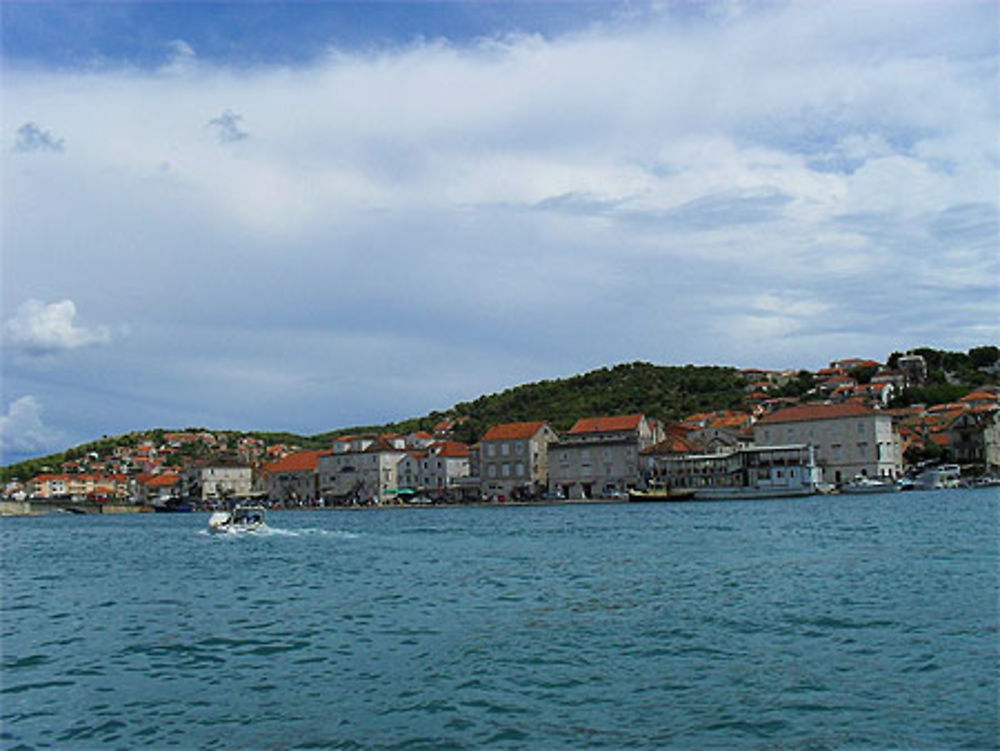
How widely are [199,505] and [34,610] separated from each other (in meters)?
95.6

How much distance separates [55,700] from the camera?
11.9 meters

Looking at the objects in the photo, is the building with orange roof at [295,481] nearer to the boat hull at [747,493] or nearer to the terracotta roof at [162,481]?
the terracotta roof at [162,481]

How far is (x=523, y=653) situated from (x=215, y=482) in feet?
371

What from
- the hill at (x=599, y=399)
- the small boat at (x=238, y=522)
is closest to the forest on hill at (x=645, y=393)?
the hill at (x=599, y=399)

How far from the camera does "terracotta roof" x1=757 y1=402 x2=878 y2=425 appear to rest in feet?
261

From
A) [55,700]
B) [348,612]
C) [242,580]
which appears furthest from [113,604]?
[55,700]

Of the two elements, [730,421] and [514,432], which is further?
[730,421]

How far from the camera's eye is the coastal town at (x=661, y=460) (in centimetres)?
7925

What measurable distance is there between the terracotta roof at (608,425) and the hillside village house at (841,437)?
11.8 metres

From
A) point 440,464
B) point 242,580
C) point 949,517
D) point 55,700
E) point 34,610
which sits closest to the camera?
point 55,700

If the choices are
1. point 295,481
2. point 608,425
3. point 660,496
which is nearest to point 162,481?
point 295,481

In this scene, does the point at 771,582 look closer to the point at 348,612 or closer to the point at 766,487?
the point at 348,612

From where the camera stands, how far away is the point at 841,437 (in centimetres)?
8044

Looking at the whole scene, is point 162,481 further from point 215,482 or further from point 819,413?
point 819,413
